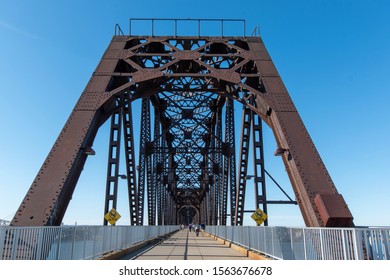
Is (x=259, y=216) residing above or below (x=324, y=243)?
above

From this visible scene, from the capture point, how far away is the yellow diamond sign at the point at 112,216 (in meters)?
15.3

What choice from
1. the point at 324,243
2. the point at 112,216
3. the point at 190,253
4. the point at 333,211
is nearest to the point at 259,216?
the point at 190,253

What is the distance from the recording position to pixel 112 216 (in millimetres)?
15391

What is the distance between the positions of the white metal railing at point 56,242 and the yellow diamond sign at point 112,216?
2.07 meters

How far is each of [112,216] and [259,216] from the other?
Answer: 657 centimetres

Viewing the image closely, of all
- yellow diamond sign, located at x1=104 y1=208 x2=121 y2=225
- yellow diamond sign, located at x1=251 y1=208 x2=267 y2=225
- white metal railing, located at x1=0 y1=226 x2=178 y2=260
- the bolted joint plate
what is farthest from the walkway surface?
the bolted joint plate

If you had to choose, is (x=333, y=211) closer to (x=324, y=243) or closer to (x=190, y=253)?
(x=324, y=243)

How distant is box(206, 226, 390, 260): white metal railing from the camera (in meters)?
6.48

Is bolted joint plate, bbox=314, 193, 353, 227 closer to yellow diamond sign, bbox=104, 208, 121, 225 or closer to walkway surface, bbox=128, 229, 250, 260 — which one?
walkway surface, bbox=128, 229, 250, 260

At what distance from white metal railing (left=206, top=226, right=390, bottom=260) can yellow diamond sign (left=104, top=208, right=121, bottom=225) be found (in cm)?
623

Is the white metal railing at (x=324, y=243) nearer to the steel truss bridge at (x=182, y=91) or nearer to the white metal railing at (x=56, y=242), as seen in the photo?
the steel truss bridge at (x=182, y=91)

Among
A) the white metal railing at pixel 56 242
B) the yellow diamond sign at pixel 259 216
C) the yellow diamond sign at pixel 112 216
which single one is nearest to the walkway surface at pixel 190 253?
the yellow diamond sign at pixel 259 216

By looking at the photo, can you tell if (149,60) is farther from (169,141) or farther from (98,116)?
(169,141)
